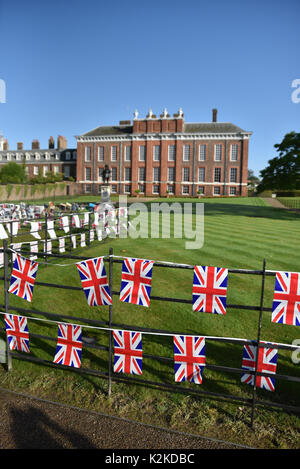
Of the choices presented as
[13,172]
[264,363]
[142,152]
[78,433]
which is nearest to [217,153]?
[142,152]

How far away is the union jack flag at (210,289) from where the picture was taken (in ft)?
12.6

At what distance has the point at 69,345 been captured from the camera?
4.44 metres

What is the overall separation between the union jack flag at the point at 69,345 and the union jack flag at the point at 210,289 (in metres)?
1.77

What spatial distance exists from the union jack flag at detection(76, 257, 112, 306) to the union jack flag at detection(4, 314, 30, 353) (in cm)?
124

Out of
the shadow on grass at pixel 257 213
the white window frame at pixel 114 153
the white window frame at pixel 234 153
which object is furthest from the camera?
the white window frame at pixel 114 153

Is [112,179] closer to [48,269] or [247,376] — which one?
[48,269]

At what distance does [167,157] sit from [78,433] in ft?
201

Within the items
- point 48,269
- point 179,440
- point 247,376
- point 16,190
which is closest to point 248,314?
point 247,376

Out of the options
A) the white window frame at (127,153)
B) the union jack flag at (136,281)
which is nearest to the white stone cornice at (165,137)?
the white window frame at (127,153)

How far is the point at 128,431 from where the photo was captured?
3523 mm

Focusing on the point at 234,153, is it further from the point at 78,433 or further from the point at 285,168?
the point at 78,433

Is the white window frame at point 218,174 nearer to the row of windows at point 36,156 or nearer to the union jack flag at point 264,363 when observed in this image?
the row of windows at point 36,156

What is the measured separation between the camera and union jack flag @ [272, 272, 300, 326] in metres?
3.59
